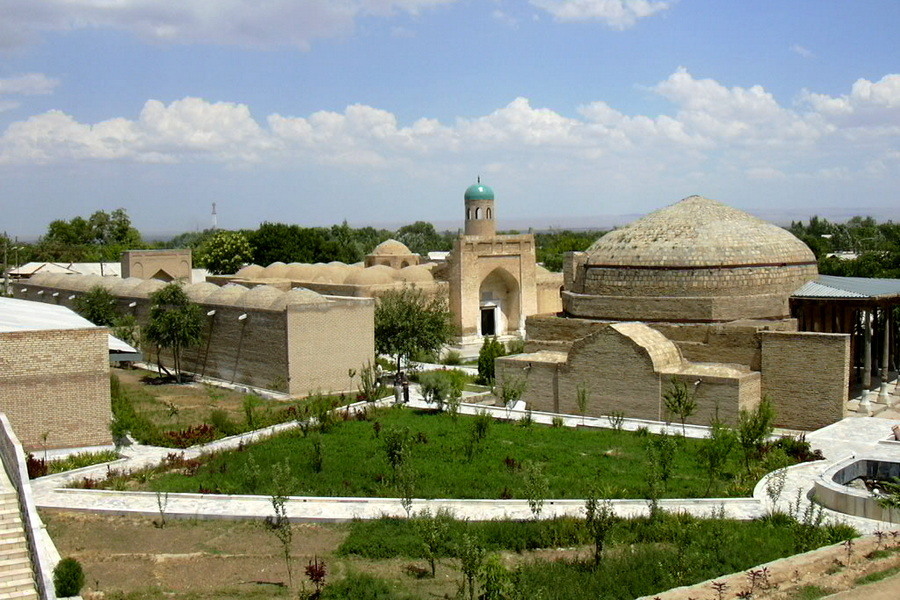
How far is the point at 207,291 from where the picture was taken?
82.6 ft

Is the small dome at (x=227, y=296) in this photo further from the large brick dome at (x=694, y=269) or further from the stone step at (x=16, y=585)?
the stone step at (x=16, y=585)

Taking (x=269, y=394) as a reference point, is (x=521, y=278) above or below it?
above

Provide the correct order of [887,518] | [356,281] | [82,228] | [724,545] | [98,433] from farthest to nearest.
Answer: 1. [82,228]
2. [356,281]
3. [98,433]
4. [887,518]
5. [724,545]

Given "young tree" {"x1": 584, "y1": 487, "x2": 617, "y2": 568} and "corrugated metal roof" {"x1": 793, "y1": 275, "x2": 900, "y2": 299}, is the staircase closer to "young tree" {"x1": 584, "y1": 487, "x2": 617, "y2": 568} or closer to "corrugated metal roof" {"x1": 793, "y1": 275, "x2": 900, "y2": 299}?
"young tree" {"x1": 584, "y1": 487, "x2": 617, "y2": 568}

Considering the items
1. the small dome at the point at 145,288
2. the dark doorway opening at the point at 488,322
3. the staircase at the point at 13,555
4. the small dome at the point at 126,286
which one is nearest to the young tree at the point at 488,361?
the dark doorway opening at the point at 488,322

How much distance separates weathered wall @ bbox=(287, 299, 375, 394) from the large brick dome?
4883mm

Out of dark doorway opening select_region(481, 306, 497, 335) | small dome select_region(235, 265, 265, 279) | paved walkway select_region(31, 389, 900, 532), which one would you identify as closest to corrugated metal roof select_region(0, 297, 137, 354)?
paved walkway select_region(31, 389, 900, 532)

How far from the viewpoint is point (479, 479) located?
1302 cm

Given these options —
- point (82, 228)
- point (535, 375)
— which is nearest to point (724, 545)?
point (535, 375)

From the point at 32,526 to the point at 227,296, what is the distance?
47.5ft

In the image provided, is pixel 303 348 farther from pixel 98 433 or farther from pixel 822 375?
pixel 822 375

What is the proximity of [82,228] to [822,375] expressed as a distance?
218ft

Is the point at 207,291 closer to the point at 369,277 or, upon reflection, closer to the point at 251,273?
the point at 369,277

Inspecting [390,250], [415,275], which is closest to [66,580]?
[415,275]
